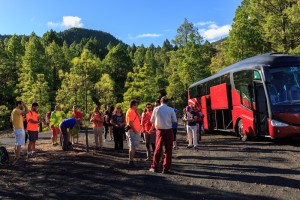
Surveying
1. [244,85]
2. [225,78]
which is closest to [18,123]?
[244,85]

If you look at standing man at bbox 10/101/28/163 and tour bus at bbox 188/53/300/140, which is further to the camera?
tour bus at bbox 188/53/300/140

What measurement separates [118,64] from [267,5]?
4533 centimetres

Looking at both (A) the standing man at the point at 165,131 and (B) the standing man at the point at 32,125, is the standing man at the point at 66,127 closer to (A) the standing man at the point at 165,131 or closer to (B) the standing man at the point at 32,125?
(B) the standing man at the point at 32,125

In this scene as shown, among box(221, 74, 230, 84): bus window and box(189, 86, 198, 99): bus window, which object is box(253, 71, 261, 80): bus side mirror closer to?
box(221, 74, 230, 84): bus window

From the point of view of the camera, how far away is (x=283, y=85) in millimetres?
14172

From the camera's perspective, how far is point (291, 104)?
13.7 m

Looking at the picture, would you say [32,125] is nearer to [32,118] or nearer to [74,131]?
[32,118]

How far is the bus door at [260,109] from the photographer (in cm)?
1478

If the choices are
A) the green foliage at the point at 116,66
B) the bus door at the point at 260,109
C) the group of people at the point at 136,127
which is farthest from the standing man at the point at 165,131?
the green foliage at the point at 116,66

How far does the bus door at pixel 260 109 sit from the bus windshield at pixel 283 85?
23.2 inches

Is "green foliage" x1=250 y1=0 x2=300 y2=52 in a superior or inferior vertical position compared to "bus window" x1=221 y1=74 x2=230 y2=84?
superior

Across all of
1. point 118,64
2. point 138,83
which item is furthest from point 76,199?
point 118,64

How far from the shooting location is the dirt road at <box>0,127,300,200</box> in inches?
289

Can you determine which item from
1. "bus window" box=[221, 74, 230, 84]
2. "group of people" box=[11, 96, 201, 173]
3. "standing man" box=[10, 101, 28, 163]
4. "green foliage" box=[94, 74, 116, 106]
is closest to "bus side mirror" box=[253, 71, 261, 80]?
"group of people" box=[11, 96, 201, 173]
